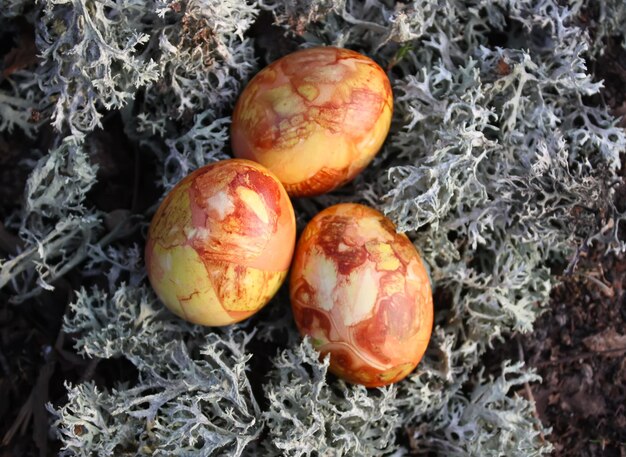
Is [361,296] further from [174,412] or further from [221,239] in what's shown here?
[174,412]

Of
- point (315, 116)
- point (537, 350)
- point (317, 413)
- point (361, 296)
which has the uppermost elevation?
point (315, 116)

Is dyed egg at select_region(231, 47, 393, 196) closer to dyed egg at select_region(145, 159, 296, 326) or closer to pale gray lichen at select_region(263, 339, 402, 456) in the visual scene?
dyed egg at select_region(145, 159, 296, 326)

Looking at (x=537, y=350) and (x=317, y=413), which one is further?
(x=537, y=350)

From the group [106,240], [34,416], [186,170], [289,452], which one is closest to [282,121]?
[186,170]

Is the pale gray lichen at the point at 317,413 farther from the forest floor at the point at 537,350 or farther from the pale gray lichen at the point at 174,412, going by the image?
the forest floor at the point at 537,350

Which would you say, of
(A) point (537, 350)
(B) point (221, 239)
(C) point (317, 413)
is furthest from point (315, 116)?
(A) point (537, 350)

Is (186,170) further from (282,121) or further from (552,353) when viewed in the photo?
(552,353)
